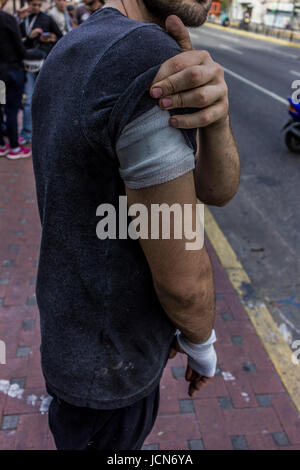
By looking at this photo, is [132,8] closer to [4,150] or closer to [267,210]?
[267,210]

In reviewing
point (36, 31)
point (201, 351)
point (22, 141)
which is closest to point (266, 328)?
point (201, 351)

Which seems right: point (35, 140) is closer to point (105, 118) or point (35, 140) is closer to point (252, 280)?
point (105, 118)

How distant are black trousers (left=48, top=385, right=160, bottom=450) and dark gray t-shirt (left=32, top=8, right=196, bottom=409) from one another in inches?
3.2

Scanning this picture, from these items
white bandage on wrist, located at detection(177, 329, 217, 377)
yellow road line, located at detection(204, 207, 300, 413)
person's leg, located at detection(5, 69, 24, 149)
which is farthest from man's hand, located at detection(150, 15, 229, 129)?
person's leg, located at detection(5, 69, 24, 149)

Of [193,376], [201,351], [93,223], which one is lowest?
[193,376]

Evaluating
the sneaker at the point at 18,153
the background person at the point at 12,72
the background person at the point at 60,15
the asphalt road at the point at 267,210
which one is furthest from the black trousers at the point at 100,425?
the background person at the point at 60,15

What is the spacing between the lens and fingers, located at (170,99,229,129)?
32.3 inches

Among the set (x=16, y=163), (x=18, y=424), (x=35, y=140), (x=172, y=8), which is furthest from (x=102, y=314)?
(x=16, y=163)

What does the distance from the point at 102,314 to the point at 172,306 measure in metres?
0.18

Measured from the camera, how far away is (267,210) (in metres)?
4.77

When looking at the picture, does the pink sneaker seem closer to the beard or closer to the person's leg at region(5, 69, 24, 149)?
the person's leg at region(5, 69, 24, 149)

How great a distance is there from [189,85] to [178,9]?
0.29 m

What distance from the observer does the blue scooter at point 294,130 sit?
643 cm

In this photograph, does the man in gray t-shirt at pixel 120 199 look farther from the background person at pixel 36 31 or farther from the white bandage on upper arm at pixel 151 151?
the background person at pixel 36 31
